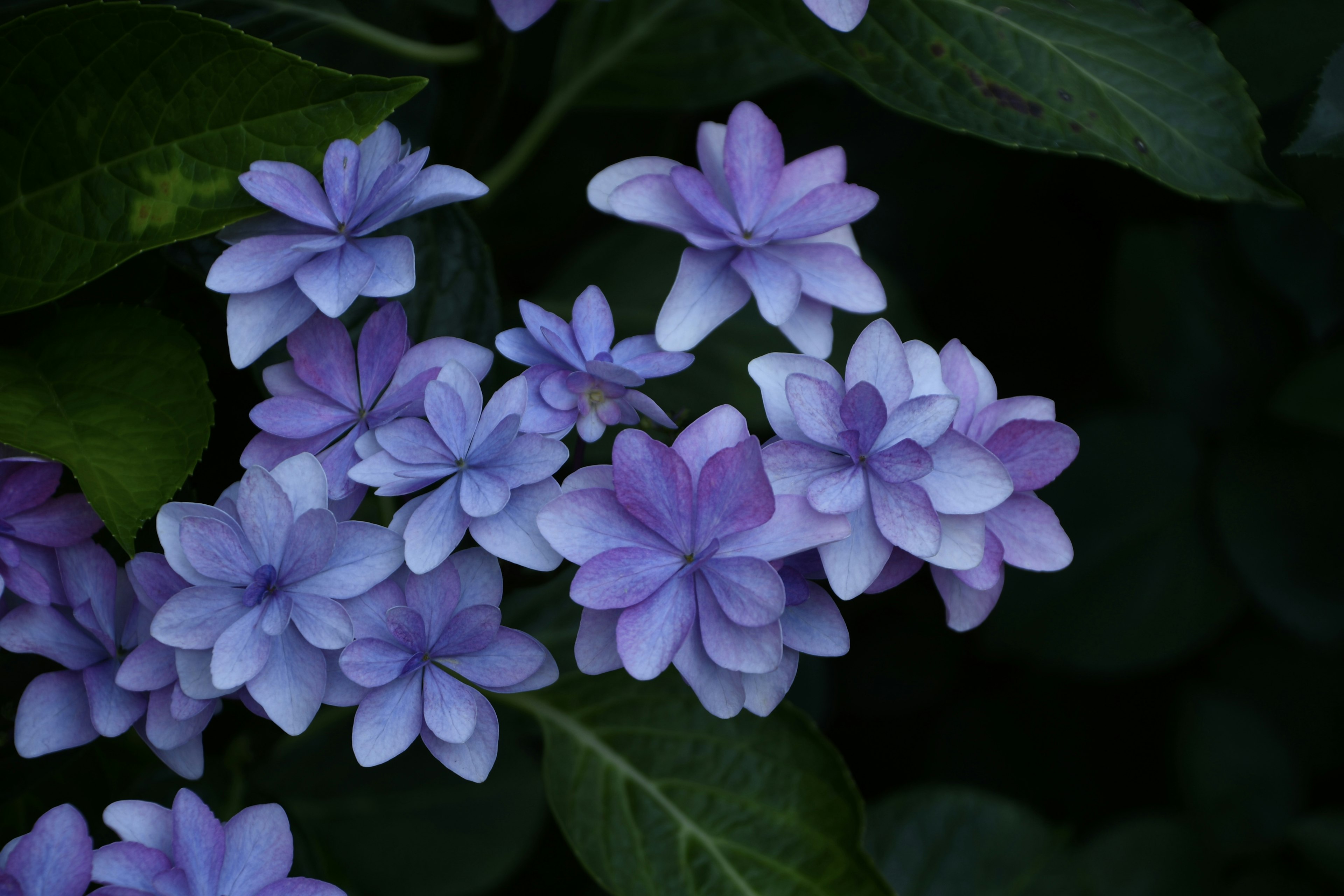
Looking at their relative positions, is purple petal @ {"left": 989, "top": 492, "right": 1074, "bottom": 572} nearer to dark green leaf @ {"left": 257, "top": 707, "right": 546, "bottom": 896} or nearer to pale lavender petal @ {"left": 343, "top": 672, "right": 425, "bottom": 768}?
pale lavender petal @ {"left": 343, "top": 672, "right": 425, "bottom": 768}

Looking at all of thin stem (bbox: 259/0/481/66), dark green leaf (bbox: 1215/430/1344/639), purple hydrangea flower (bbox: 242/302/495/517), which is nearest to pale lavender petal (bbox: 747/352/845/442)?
purple hydrangea flower (bbox: 242/302/495/517)

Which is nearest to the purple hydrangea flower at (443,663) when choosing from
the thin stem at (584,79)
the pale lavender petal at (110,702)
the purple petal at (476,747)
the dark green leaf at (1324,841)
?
the purple petal at (476,747)

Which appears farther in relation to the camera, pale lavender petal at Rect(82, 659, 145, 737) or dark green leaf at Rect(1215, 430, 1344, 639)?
dark green leaf at Rect(1215, 430, 1344, 639)

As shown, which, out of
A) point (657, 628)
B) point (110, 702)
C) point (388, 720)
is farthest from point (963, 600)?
point (110, 702)

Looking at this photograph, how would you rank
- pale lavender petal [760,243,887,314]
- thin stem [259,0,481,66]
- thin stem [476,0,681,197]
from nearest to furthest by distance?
pale lavender petal [760,243,887,314]
thin stem [259,0,481,66]
thin stem [476,0,681,197]

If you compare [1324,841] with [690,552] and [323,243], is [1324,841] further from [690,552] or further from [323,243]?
[323,243]

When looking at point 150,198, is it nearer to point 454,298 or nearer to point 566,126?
point 454,298

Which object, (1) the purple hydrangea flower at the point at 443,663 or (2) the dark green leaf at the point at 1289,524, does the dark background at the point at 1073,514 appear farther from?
(1) the purple hydrangea flower at the point at 443,663
